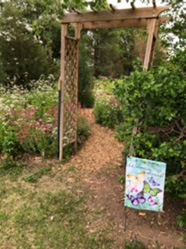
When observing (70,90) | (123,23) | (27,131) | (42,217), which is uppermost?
(123,23)

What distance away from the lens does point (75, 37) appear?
3.52m

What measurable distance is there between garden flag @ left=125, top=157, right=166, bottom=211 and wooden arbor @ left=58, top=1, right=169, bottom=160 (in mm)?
1198

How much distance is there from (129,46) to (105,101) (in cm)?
1277

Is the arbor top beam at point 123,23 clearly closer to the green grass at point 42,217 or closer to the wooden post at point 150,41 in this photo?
the wooden post at point 150,41

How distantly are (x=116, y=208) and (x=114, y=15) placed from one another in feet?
8.59

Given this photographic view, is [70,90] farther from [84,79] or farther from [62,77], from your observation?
[84,79]

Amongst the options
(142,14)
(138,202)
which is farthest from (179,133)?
(142,14)

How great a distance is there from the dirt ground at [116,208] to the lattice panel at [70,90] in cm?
48

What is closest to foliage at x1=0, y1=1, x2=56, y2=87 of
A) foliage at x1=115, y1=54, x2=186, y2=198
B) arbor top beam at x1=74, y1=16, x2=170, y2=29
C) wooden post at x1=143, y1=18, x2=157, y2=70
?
arbor top beam at x1=74, y1=16, x2=170, y2=29

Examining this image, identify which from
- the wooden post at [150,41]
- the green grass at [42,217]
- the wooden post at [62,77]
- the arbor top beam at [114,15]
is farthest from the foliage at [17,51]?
the wooden post at [150,41]

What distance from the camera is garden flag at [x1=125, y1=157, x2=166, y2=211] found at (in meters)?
2.11

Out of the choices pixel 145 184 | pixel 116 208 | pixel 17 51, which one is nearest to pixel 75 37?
pixel 145 184

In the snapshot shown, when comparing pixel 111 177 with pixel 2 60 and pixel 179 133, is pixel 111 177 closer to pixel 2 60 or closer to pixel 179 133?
pixel 179 133

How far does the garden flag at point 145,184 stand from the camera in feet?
6.91
